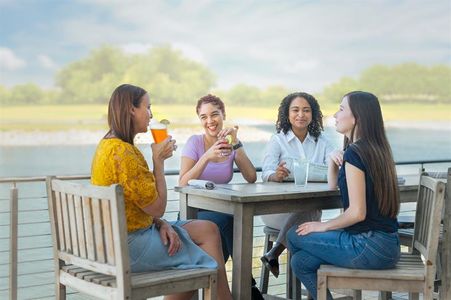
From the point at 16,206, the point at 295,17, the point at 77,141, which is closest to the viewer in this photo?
the point at 16,206

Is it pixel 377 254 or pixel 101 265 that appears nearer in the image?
pixel 101 265

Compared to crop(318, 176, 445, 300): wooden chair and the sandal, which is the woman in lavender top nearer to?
the sandal

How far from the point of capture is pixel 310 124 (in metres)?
2.99

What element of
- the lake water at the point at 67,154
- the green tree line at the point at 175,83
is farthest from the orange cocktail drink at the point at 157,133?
the green tree line at the point at 175,83

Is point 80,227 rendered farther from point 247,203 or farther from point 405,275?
point 405,275

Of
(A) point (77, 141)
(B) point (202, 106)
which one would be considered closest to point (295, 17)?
(A) point (77, 141)

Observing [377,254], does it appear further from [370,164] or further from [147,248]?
[147,248]

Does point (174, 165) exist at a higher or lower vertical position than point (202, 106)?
lower

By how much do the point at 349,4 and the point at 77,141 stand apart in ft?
18.9

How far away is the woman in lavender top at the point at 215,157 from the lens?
8.64 feet

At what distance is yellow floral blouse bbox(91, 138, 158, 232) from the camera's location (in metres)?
1.96

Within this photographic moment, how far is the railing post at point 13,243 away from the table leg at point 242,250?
81 centimetres

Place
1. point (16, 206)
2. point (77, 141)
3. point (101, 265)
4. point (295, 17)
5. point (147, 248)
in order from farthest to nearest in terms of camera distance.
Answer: point (295, 17)
point (77, 141)
point (16, 206)
point (147, 248)
point (101, 265)

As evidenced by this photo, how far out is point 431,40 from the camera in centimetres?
1325
